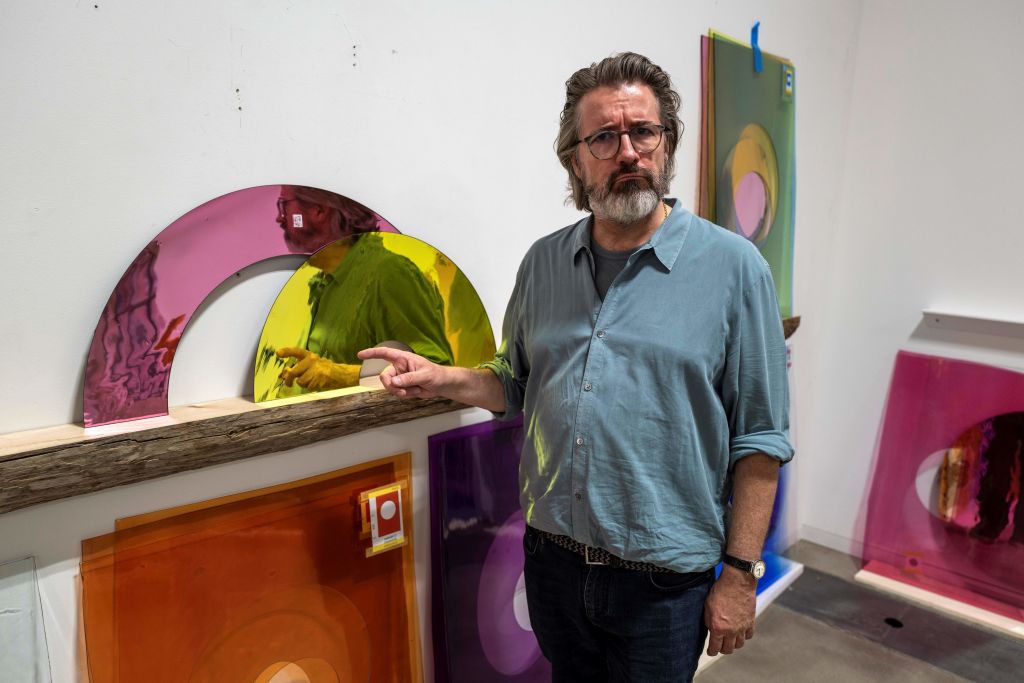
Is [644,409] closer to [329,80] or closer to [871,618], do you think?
[329,80]

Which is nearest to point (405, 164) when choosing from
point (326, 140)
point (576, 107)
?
point (326, 140)

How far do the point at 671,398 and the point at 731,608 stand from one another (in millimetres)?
413

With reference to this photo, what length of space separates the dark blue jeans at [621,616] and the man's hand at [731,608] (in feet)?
0.12

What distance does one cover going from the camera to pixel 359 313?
136cm

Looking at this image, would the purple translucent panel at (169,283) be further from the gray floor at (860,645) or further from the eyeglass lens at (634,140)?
the gray floor at (860,645)

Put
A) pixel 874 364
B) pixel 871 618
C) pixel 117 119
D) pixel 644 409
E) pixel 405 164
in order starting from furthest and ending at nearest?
pixel 874 364, pixel 871 618, pixel 405 164, pixel 644 409, pixel 117 119

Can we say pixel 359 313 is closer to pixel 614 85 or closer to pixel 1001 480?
pixel 614 85

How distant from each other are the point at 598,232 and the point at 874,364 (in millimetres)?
2182

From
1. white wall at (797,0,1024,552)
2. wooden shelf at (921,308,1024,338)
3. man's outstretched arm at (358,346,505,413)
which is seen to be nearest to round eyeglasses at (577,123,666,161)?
man's outstretched arm at (358,346,505,413)

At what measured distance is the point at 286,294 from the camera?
4.13 feet

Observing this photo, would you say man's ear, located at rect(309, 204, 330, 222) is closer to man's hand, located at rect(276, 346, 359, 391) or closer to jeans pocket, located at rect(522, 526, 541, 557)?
man's hand, located at rect(276, 346, 359, 391)

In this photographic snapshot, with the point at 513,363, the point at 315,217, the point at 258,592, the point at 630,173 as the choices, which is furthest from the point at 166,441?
the point at 630,173

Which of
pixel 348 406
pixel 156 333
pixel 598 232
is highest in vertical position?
pixel 598 232

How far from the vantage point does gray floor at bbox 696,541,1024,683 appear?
7.40 feet
